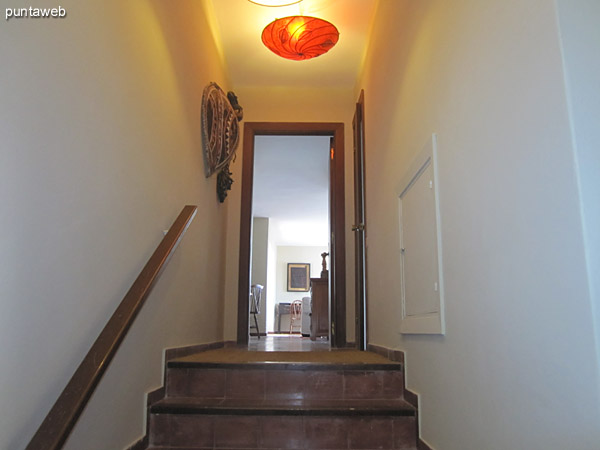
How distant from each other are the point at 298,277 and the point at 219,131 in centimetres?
1103

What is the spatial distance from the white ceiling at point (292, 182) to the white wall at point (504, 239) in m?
3.99

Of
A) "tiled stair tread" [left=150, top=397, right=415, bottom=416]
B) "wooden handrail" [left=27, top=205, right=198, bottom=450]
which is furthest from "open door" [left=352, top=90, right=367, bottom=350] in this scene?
"wooden handrail" [left=27, top=205, right=198, bottom=450]

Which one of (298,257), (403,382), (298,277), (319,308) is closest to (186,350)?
(403,382)

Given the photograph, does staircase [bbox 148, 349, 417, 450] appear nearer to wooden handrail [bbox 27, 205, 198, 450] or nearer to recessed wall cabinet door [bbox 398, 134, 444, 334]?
recessed wall cabinet door [bbox 398, 134, 444, 334]

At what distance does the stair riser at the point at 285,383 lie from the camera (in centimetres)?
245

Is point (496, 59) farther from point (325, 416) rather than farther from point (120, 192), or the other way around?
point (325, 416)

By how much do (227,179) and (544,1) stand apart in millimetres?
3130

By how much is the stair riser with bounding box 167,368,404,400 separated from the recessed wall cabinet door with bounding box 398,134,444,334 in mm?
337

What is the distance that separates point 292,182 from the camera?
773 centimetres

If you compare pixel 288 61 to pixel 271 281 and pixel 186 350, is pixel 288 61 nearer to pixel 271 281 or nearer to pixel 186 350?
pixel 186 350

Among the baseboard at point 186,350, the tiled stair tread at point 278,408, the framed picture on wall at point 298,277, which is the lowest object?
the tiled stair tread at point 278,408

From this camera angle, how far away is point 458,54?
1.59m

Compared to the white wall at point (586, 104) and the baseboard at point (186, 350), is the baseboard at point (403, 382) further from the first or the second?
the white wall at point (586, 104)

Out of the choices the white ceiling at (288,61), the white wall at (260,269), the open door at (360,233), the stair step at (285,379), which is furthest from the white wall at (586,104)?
the white wall at (260,269)
